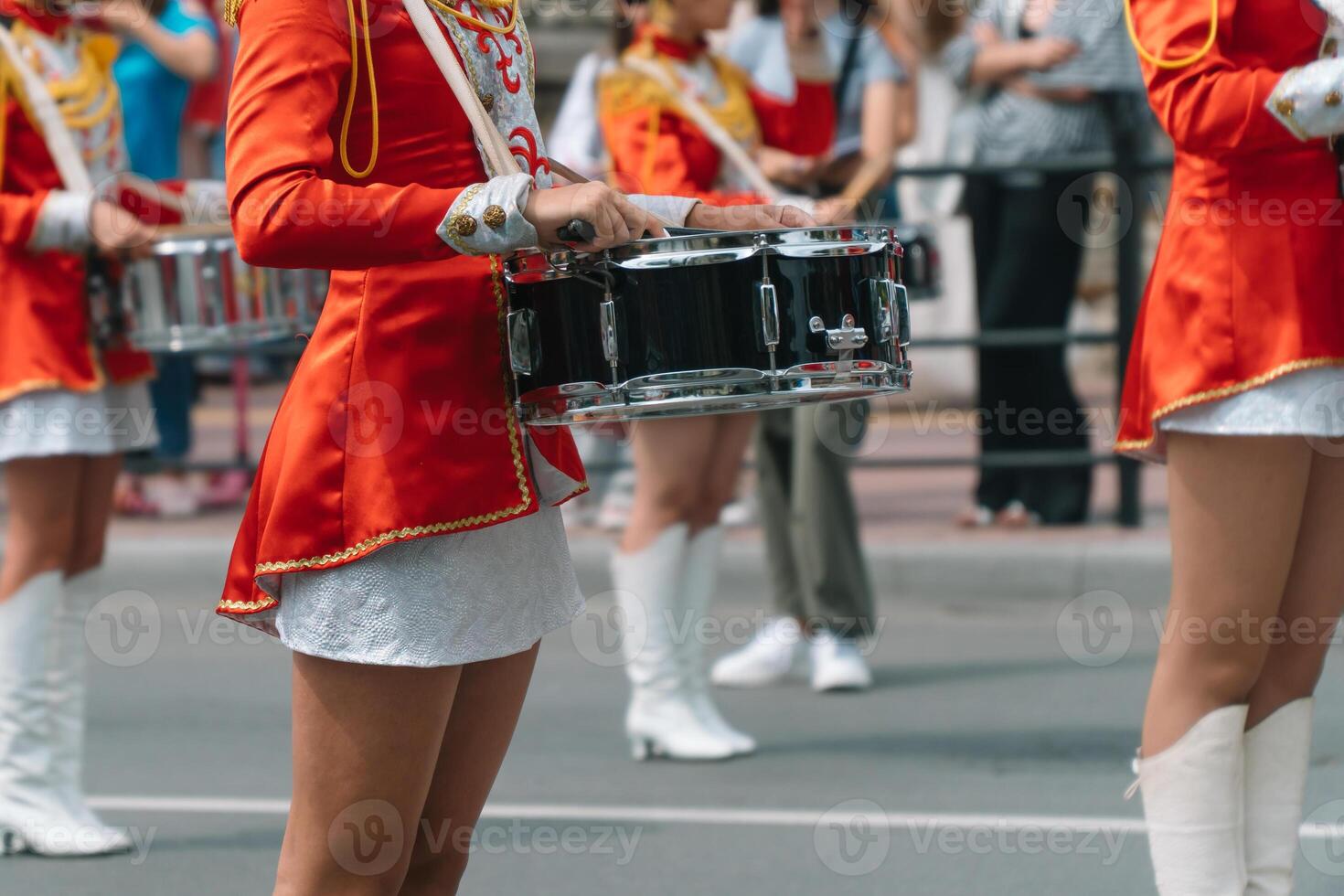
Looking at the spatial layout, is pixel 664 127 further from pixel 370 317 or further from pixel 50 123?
pixel 370 317

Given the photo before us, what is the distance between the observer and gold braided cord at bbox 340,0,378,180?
2203 millimetres

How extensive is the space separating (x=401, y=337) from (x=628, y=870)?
2134mm

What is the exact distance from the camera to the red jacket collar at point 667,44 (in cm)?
511

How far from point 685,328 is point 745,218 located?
1.04ft

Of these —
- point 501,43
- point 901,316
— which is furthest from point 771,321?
point 501,43

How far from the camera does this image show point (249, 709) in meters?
5.75

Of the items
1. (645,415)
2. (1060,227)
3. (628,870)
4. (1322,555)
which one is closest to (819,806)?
(628,870)

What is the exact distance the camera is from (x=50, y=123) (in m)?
3.97

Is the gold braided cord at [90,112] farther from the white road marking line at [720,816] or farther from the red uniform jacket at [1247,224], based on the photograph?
the red uniform jacket at [1247,224]

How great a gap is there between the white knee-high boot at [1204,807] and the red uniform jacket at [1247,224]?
1.59ft

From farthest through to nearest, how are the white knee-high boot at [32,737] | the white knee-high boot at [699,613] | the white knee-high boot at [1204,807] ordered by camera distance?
the white knee-high boot at [699,613], the white knee-high boot at [32,737], the white knee-high boot at [1204,807]

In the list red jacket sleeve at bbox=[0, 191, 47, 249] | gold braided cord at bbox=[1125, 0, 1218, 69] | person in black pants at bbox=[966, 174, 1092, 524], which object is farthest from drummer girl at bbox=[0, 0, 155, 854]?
person in black pants at bbox=[966, 174, 1092, 524]

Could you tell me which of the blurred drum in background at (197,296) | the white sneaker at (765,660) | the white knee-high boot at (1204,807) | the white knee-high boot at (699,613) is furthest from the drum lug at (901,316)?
the white sneaker at (765,660)

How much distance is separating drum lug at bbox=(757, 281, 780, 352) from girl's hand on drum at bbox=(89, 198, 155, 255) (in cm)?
203
